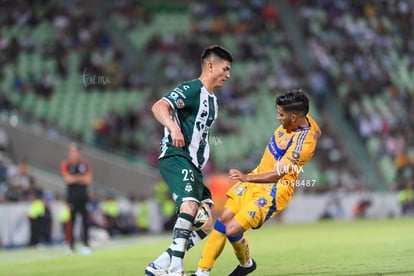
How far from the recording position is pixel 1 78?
29.8 meters

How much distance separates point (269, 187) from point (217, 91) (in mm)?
22807

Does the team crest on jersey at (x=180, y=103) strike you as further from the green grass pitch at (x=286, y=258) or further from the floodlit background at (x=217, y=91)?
the floodlit background at (x=217, y=91)

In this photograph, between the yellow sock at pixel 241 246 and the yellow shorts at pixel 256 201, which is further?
the yellow sock at pixel 241 246

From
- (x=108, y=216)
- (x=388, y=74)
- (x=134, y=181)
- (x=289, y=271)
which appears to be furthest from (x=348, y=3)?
(x=289, y=271)

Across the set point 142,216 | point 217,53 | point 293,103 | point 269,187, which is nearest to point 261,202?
point 269,187

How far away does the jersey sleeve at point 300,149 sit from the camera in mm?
9906

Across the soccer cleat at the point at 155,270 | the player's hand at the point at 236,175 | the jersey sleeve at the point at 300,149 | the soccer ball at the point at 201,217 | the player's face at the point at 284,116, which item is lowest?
the soccer cleat at the point at 155,270

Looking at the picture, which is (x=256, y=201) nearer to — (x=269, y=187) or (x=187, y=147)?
(x=269, y=187)

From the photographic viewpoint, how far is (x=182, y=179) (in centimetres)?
959

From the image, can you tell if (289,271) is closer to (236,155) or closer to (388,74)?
(236,155)

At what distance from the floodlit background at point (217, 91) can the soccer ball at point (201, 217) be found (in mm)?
14384

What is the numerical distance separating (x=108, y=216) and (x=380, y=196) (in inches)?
435

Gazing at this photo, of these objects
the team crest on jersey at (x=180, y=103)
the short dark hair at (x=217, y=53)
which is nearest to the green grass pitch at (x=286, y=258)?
the team crest on jersey at (x=180, y=103)

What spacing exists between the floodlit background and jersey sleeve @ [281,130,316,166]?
47.9 feet
